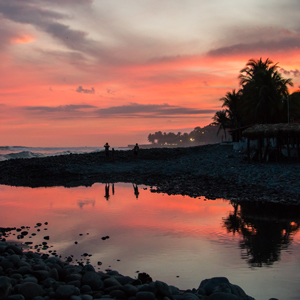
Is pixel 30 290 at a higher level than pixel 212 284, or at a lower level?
higher

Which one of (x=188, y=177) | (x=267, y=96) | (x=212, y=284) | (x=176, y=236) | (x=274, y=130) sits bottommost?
(x=176, y=236)

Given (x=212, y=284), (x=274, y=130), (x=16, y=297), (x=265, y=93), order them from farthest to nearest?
1. (x=265, y=93)
2. (x=274, y=130)
3. (x=212, y=284)
4. (x=16, y=297)

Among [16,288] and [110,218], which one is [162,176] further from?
[16,288]

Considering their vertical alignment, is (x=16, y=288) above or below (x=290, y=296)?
above

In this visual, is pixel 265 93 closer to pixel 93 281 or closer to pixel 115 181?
pixel 115 181

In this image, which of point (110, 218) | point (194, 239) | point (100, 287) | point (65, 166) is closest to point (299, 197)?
point (194, 239)

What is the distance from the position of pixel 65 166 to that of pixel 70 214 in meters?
17.1

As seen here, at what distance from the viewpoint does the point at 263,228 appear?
9773 millimetres

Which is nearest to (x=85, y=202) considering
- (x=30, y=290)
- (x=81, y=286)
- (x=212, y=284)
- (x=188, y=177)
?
(x=188, y=177)

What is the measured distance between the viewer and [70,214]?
11930 millimetres

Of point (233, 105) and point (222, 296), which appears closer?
point (222, 296)

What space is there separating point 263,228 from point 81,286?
6.54m

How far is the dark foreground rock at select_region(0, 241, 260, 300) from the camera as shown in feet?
14.8

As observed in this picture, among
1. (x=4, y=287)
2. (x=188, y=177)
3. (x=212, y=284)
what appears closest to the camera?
(x=4, y=287)
